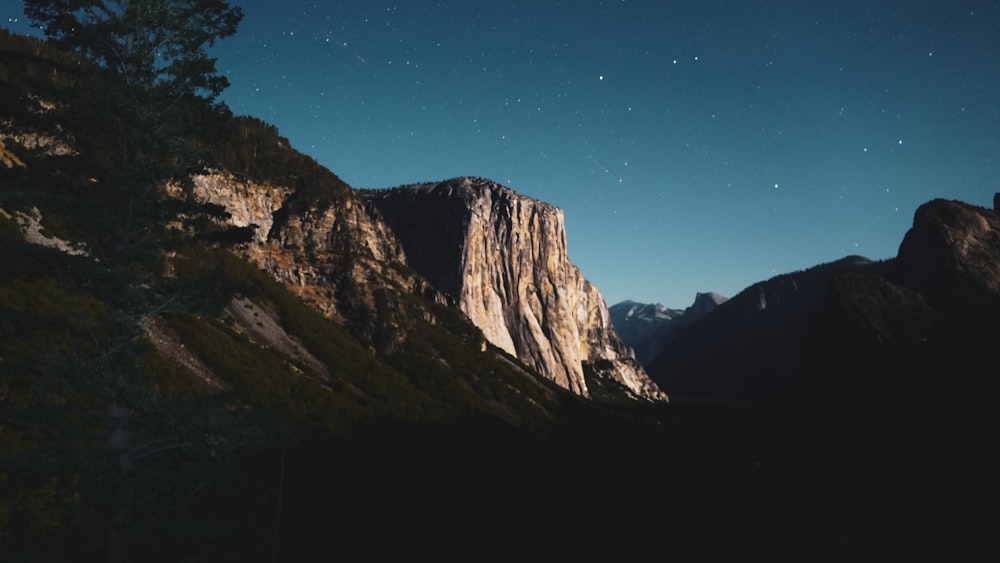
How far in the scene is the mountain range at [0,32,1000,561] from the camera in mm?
12953

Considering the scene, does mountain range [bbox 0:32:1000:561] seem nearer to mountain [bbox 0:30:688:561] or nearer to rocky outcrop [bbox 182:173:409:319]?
mountain [bbox 0:30:688:561]

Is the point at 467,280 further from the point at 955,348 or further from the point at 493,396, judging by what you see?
the point at 955,348

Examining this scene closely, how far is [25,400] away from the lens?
34.2 meters

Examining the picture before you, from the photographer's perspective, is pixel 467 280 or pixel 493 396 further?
pixel 467 280

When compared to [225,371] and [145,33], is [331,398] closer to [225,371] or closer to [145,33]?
[225,371]

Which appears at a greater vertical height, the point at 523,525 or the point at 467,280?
the point at 467,280

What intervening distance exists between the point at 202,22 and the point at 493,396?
104 meters

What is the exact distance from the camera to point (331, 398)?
244 ft

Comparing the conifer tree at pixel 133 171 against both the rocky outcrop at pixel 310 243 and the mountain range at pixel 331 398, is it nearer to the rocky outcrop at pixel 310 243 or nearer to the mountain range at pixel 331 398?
the mountain range at pixel 331 398

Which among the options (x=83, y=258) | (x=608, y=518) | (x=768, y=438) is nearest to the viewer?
(x=83, y=258)

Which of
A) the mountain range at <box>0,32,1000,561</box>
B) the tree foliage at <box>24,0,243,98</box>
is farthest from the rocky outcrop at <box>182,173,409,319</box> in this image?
the tree foliage at <box>24,0,243,98</box>

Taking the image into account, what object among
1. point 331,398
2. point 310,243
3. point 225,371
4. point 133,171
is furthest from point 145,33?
point 310,243

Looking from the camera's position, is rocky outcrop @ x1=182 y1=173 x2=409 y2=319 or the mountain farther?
rocky outcrop @ x1=182 y1=173 x2=409 y2=319

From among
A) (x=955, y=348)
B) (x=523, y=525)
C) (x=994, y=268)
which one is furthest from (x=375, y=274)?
(x=994, y=268)
